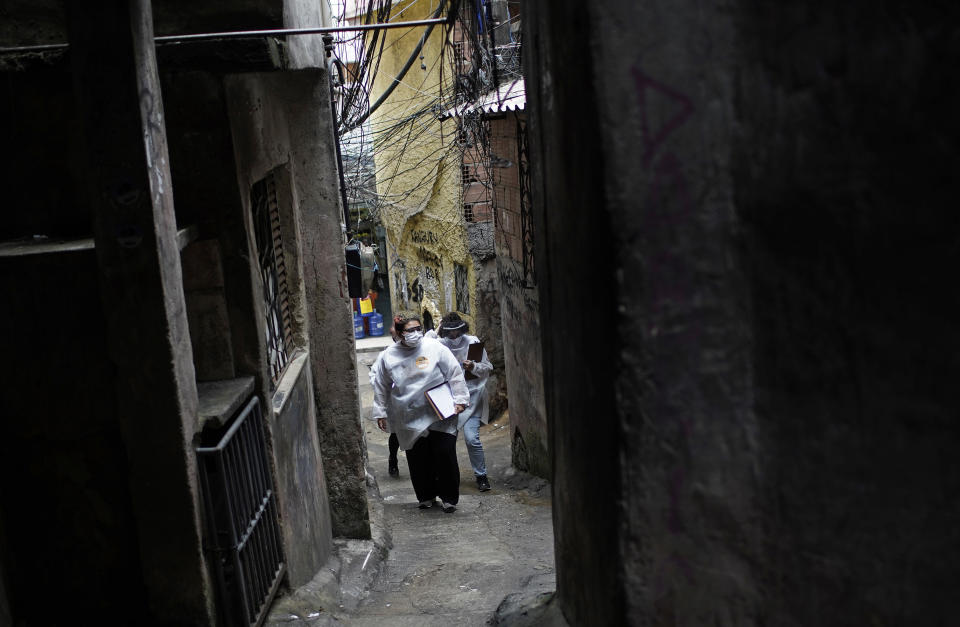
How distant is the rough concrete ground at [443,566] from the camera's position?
14.2ft

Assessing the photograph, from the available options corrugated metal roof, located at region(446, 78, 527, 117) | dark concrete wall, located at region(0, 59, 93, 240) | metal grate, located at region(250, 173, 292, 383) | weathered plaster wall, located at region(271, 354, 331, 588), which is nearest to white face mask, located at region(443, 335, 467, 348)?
corrugated metal roof, located at region(446, 78, 527, 117)

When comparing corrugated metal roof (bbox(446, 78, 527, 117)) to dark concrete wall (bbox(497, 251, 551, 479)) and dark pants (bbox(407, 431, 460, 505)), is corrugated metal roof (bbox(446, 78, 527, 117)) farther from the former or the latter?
dark pants (bbox(407, 431, 460, 505))

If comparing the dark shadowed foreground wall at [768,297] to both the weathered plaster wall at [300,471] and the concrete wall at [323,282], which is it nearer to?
the weathered plaster wall at [300,471]

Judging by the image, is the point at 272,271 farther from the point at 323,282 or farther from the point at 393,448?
the point at 393,448

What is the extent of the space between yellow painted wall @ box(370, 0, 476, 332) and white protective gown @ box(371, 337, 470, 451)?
263 inches

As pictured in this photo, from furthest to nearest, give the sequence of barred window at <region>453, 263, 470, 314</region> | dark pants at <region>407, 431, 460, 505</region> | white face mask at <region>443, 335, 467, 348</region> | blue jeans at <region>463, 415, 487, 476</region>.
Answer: barred window at <region>453, 263, 470, 314</region> → white face mask at <region>443, 335, 467, 348</region> → blue jeans at <region>463, 415, 487, 476</region> → dark pants at <region>407, 431, 460, 505</region>

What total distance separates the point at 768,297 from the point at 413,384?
5531 millimetres

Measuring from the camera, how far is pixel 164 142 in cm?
307

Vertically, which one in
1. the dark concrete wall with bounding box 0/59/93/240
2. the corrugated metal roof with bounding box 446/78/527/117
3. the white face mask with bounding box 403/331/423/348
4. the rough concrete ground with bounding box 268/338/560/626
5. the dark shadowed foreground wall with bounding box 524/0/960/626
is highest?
the corrugated metal roof with bounding box 446/78/527/117

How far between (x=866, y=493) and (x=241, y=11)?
2.78 m

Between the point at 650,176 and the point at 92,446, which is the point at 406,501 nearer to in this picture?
the point at 92,446

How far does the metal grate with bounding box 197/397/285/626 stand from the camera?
3.20 m

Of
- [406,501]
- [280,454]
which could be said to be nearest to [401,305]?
[406,501]

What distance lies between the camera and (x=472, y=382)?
9.40m
